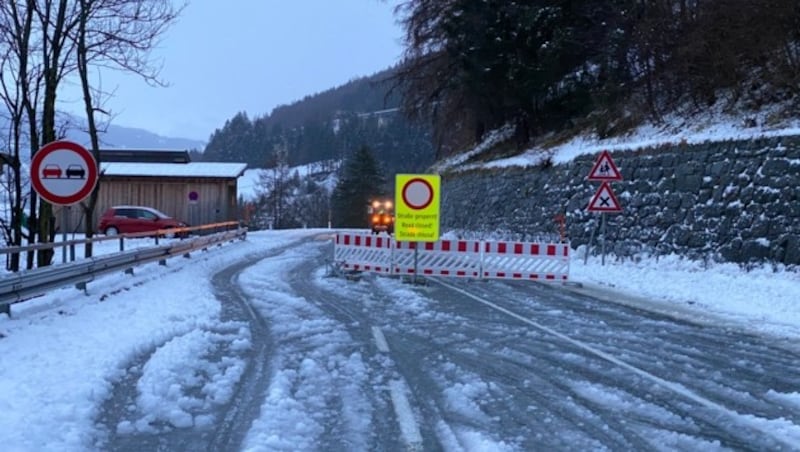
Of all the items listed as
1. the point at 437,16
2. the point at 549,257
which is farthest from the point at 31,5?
the point at 437,16

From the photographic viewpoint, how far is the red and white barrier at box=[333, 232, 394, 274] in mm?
16766

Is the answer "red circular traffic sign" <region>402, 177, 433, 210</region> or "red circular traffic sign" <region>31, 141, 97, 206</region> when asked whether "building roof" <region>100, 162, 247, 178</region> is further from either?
"red circular traffic sign" <region>31, 141, 97, 206</region>

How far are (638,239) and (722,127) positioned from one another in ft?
12.2

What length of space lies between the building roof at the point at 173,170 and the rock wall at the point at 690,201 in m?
20.8

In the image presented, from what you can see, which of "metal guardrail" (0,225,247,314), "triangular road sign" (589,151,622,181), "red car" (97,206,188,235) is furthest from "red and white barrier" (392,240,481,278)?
"red car" (97,206,188,235)

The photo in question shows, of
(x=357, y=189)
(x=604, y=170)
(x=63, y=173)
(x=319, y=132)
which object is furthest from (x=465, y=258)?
(x=319, y=132)

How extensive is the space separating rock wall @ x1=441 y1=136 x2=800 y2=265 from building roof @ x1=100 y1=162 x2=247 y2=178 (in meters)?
20.8

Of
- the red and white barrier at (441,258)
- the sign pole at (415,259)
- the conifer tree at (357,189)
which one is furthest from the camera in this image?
the conifer tree at (357,189)

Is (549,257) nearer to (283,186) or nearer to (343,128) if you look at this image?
(283,186)

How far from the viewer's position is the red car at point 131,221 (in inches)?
1331

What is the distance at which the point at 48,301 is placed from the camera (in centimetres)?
986

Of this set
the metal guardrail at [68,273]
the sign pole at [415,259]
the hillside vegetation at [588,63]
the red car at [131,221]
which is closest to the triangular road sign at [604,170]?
the hillside vegetation at [588,63]

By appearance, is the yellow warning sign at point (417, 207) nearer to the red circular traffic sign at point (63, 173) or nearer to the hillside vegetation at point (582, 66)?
the red circular traffic sign at point (63, 173)

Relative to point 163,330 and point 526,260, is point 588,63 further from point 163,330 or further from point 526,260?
point 163,330
